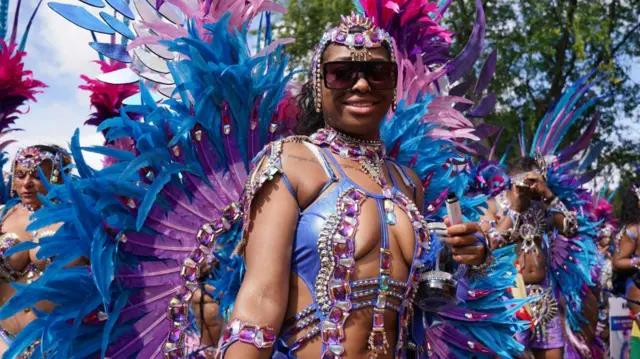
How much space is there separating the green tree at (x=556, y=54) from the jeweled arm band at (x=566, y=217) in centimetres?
653

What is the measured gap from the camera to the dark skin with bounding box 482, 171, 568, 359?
6449 millimetres

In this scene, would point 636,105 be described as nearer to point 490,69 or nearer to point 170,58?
point 490,69

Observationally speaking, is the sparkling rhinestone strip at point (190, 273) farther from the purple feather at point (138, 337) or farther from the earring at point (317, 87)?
the earring at point (317, 87)

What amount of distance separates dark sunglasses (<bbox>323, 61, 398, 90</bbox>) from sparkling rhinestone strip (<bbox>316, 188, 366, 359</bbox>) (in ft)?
1.48

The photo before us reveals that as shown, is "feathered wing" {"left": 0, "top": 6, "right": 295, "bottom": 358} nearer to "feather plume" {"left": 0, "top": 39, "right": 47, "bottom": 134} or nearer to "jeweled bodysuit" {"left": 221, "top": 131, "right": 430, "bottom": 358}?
"jeweled bodysuit" {"left": 221, "top": 131, "right": 430, "bottom": 358}

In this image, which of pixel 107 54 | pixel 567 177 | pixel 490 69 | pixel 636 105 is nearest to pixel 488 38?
pixel 636 105

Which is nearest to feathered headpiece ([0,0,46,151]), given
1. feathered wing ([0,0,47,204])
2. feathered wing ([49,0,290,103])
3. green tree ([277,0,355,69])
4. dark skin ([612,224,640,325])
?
feathered wing ([0,0,47,204])

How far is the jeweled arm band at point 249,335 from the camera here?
6.57ft

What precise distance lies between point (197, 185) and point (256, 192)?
23.0 inches

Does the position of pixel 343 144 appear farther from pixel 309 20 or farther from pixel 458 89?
pixel 309 20

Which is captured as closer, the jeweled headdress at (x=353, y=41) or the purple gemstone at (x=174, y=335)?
the jeweled headdress at (x=353, y=41)

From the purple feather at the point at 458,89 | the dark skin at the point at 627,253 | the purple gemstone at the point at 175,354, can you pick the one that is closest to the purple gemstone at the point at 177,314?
the purple gemstone at the point at 175,354

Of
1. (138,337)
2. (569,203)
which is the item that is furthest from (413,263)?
(569,203)

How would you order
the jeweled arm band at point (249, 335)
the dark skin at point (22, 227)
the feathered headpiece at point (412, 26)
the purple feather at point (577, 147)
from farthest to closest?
the purple feather at point (577, 147) → the dark skin at point (22, 227) → the feathered headpiece at point (412, 26) → the jeweled arm band at point (249, 335)
